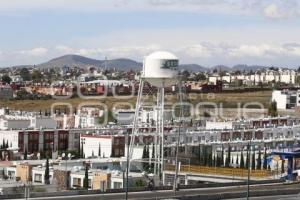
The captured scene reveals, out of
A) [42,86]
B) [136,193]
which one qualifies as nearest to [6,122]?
[136,193]

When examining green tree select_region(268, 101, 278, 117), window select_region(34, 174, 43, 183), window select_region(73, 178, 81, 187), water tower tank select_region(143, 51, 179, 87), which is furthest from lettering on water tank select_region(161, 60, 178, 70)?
green tree select_region(268, 101, 278, 117)

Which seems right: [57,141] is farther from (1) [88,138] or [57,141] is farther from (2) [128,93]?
(2) [128,93]

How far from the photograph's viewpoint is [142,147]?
6600 centimetres

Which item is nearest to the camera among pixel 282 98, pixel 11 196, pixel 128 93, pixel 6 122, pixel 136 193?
pixel 11 196

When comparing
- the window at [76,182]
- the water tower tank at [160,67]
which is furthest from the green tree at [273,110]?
the water tower tank at [160,67]

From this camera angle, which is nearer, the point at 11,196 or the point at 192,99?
the point at 11,196

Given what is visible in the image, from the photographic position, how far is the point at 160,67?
44.8m

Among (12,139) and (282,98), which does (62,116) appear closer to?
(12,139)

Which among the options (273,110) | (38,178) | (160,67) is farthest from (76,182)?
(273,110)

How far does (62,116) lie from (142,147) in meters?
35.9

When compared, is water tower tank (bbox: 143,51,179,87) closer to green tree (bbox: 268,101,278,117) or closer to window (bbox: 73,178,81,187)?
window (bbox: 73,178,81,187)

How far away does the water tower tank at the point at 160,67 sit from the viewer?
44.8 metres

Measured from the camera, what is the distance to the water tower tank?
44.8 m

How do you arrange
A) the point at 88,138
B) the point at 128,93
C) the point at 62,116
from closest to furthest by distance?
the point at 88,138 → the point at 62,116 → the point at 128,93
